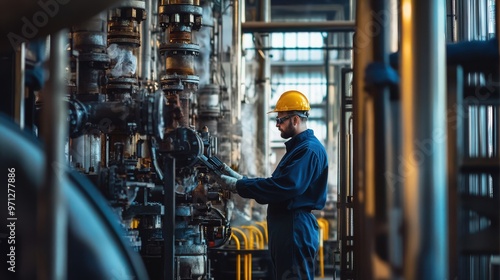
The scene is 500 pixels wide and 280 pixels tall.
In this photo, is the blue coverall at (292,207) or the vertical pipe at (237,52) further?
the vertical pipe at (237,52)

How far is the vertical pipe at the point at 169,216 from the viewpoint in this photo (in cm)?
597

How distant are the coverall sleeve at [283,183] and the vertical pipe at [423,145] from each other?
13.6 ft

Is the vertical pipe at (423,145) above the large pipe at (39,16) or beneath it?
beneath

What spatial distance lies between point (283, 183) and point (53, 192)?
4.48m

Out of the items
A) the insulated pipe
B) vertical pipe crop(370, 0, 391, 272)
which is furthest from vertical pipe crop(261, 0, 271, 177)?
vertical pipe crop(370, 0, 391, 272)

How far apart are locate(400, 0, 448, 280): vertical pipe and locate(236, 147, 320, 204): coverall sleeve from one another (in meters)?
4.13

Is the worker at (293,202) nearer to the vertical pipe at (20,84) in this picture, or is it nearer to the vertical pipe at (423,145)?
the vertical pipe at (20,84)

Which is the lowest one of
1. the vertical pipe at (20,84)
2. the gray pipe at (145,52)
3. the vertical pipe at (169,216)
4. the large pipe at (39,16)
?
the vertical pipe at (169,216)

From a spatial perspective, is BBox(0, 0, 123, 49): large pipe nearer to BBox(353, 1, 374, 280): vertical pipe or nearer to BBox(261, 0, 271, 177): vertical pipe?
BBox(353, 1, 374, 280): vertical pipe

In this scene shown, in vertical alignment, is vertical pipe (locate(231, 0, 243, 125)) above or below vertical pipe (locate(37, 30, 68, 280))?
above

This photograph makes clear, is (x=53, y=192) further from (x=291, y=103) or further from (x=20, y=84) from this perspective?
(x=291, y=103)

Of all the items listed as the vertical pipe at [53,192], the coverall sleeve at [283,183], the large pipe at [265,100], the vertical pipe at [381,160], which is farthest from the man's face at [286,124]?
the large pipe at [265,100]

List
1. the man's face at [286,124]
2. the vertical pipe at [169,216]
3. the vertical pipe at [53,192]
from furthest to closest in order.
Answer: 1. the man's face at [286,124]
2. the vertical pipe at [169,216]
3. the vertical pipe at [53,192]

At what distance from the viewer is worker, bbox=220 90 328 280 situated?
6914 millimetres
